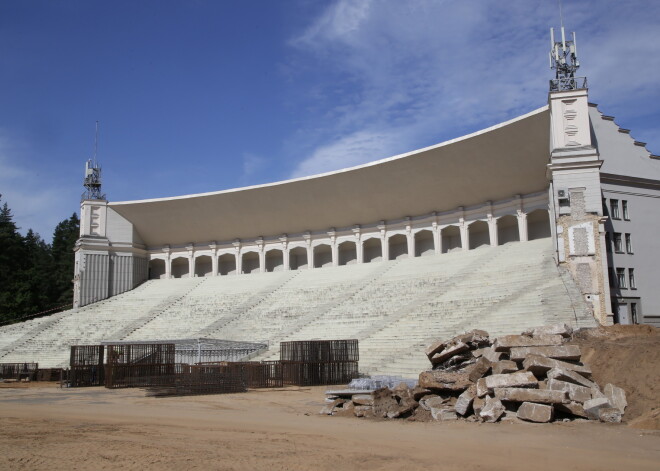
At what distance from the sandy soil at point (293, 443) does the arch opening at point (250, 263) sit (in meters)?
34.9

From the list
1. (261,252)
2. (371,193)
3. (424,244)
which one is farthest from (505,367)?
(261,252)

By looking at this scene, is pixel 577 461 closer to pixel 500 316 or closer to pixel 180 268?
pixel 500 316

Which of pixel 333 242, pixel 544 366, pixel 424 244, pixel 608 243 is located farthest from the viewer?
pixel 333 242

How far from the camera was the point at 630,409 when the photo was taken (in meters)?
11.1

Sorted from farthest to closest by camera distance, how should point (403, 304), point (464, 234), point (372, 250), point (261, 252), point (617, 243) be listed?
point (261, 252) < point (372, 250) < point (464, 234) < point (403, 304) < point (617, 243)

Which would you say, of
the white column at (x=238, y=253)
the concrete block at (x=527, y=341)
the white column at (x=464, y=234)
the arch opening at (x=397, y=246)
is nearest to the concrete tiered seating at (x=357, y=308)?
the white column at (x=464, y=234)

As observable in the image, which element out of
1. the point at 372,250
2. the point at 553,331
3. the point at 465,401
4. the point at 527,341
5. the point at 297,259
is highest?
the point at 372,250

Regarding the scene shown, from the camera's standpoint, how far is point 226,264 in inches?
1969

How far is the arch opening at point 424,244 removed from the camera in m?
41.8

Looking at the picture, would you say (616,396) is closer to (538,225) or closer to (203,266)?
(538,225)

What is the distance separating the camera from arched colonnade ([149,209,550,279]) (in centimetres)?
3816

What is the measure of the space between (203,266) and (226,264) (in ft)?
7.29

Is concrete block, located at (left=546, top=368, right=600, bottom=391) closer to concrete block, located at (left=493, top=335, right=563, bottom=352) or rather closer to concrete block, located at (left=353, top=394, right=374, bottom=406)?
concrete block, located at (left=493, top=335, right=563, bottom=352)

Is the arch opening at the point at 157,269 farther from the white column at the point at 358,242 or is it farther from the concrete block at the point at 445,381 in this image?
the concrete block at the point at 445,381
